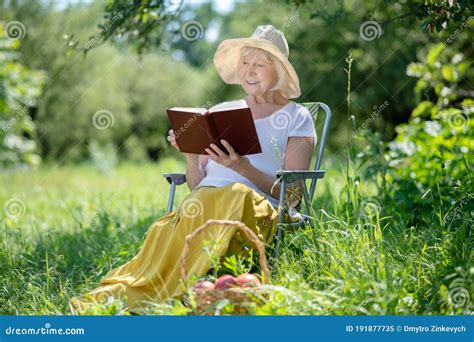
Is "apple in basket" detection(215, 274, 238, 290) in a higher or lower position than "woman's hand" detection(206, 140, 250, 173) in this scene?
lower

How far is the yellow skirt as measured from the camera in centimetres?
351

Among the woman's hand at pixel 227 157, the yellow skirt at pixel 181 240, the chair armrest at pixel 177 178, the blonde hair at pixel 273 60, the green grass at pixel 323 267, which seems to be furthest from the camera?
the chair armrest at pixel 177 178

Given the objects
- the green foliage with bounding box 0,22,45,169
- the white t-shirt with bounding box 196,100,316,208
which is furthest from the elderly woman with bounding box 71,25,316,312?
the green foliage with bounding box 0,22,45,169

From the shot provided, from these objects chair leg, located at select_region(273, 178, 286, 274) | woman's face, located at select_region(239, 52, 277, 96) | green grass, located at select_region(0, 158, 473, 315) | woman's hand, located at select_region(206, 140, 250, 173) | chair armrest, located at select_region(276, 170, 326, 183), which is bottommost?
green grass, located at select_region(0, 158, 473, 315)

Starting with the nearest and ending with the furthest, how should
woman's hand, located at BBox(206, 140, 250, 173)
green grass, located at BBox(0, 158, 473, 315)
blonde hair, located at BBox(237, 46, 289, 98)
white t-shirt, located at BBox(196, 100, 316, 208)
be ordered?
1. green grass, located at BBox(0, 158, 473, 315)
2. woman's hand, located at BBox(206, 140, 250, 173)
3. white t-shirt, located at BBox(196, 100, 316, 208)
4. blonde hair, located at BBox(237, 46, 289, 98)

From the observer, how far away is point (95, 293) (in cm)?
351

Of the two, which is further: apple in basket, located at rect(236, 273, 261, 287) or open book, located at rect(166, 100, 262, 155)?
open book, located at rect(166, 100, 262, 155)

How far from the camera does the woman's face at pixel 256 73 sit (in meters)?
4.05

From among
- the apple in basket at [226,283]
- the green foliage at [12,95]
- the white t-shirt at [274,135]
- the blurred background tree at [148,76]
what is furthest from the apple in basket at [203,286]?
the blurred background tree at [148,76]

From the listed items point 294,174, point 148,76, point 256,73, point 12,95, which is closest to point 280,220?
point 294,174

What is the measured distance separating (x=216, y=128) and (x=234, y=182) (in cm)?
30

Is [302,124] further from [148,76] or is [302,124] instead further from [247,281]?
[148,76]

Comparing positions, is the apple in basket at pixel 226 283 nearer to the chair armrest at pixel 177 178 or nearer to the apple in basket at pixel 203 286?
the apple in basket at pixel 203 286

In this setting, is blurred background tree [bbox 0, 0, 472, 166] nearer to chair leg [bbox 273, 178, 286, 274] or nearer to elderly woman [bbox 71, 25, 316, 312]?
elderly woman [bbox 71, 25, 316, 312]
